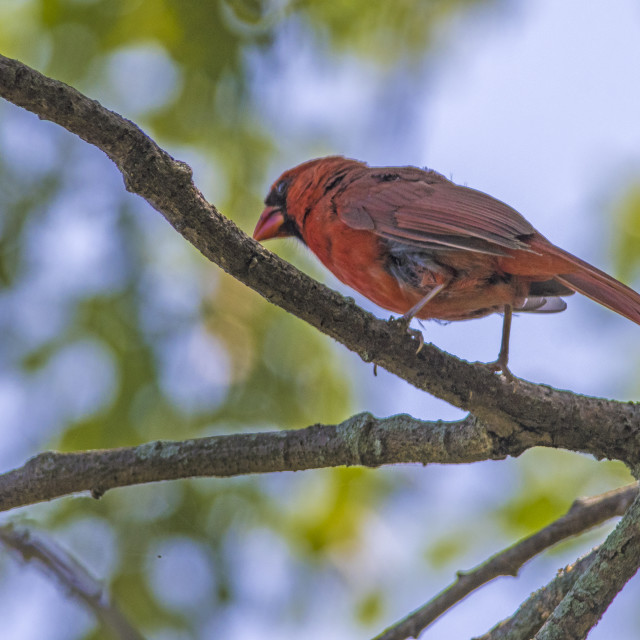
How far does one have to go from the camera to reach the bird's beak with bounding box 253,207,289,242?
479 cm

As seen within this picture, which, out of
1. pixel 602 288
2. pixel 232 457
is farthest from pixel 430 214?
pixel 232 457

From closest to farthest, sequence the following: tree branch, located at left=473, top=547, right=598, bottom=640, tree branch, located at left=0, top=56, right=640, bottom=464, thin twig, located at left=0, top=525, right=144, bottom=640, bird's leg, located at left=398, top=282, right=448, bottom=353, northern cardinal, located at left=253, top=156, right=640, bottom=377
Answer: tree branch, located at left=0, top=56, right=640, bottom=464
bird's leg, located at left=398, top=282, right=448, bottom=353
tree branch, located at left=473, top=547, right=598, bottom=640
thin twig, located at left=0, top=525, right=144, bottom=640
northern cardinal, located at left=253, top=156, right=640, bottom=377

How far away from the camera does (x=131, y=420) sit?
4438 millimetres

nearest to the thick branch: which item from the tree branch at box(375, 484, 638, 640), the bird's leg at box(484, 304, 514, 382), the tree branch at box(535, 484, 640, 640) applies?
the bird's leg at box(484, 304, 514, 382)

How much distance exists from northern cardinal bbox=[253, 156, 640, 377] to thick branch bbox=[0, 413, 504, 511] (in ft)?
1.54

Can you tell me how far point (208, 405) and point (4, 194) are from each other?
1524 millimetres

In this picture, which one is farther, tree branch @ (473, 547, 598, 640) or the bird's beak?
the bird's beak

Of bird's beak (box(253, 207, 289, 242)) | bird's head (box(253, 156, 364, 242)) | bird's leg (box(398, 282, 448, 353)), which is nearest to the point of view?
bird's leg (box(398, 282, 448, 353))

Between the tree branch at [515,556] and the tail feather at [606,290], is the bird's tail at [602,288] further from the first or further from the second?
the tree branch at [515,556]

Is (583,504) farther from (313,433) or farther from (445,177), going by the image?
(445,177)

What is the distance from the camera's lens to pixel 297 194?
4.50 m

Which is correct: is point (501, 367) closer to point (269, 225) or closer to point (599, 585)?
point (599, 585)

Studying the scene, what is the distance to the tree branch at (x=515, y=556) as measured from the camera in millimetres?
3318

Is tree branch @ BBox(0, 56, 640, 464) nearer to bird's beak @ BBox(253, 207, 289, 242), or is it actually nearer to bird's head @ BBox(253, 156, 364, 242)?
bird's head @ BBox(253, 156, 364, 242)
